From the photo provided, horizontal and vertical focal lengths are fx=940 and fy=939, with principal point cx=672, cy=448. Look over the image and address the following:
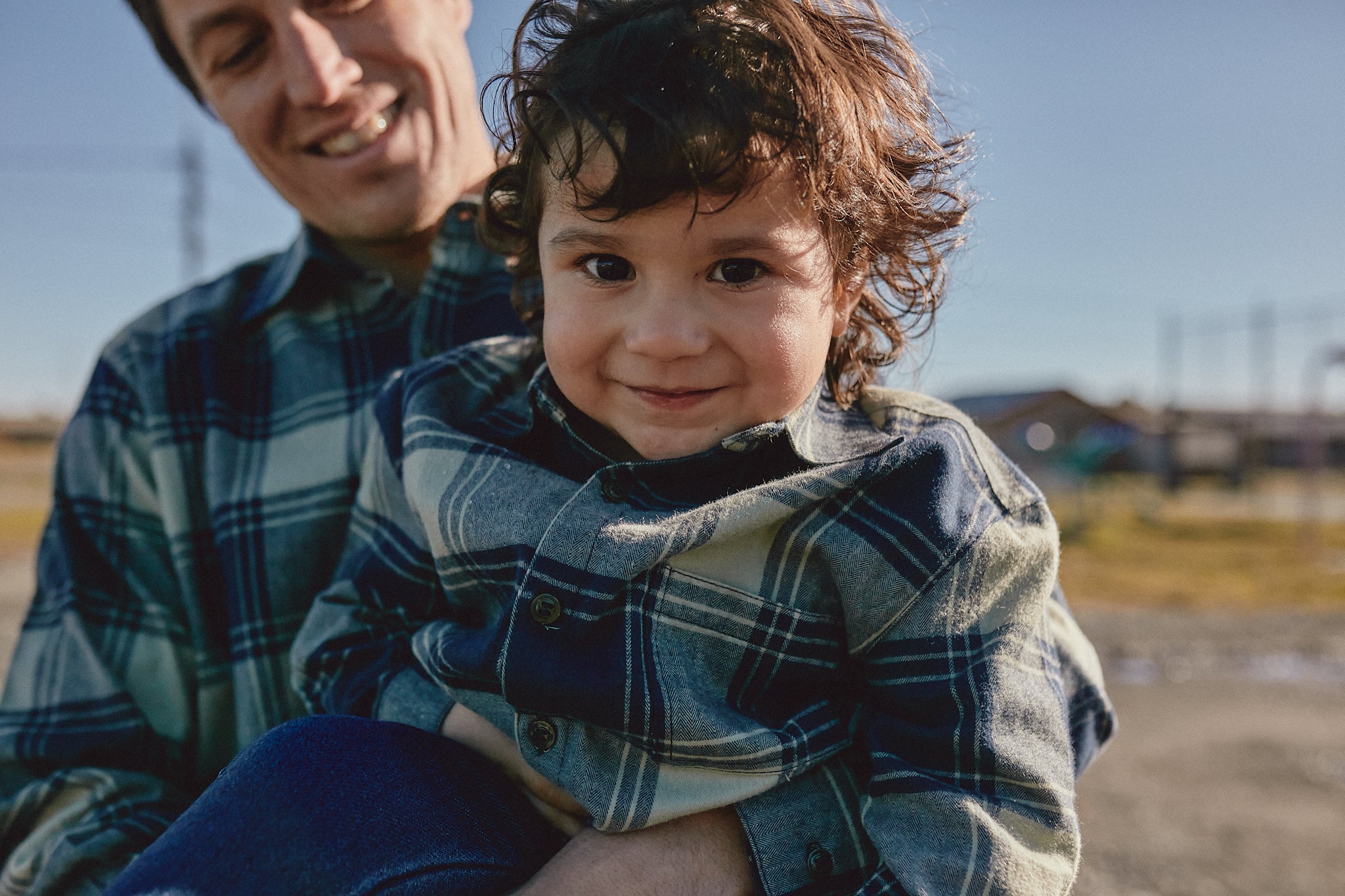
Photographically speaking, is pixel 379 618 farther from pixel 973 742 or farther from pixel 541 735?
pixel 973 742

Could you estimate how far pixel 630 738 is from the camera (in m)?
1.20

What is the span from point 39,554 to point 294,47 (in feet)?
3.42

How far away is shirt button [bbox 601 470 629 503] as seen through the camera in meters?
1.30

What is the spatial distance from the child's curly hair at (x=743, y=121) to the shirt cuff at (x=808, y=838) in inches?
23.7

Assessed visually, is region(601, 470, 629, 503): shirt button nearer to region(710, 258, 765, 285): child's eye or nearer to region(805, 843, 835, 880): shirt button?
region(710, 258, 765, 285): child's eye

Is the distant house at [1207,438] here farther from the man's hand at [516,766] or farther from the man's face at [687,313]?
the man's hand at [516,766]

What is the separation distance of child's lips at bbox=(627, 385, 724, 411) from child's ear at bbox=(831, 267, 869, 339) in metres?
0.25

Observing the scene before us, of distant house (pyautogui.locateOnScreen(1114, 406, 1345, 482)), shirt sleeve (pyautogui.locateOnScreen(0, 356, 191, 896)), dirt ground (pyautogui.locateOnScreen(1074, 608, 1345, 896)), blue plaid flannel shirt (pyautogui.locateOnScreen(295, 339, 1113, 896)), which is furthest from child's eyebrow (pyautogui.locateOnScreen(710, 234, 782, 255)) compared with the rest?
distant house (pyautogui.locateOnScreen(1114, 406, 1345, 482))

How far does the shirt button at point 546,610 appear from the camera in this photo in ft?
4.04

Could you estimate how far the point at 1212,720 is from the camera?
532 centimetres

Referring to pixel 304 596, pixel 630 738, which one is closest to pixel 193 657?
pixel 304 596

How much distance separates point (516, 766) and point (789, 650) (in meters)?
0.40

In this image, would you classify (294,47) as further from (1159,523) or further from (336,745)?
(1159,523)

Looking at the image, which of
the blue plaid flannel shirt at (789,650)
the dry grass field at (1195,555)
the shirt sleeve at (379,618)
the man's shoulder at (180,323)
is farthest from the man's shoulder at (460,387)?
the dry grass field at (1195,555)
